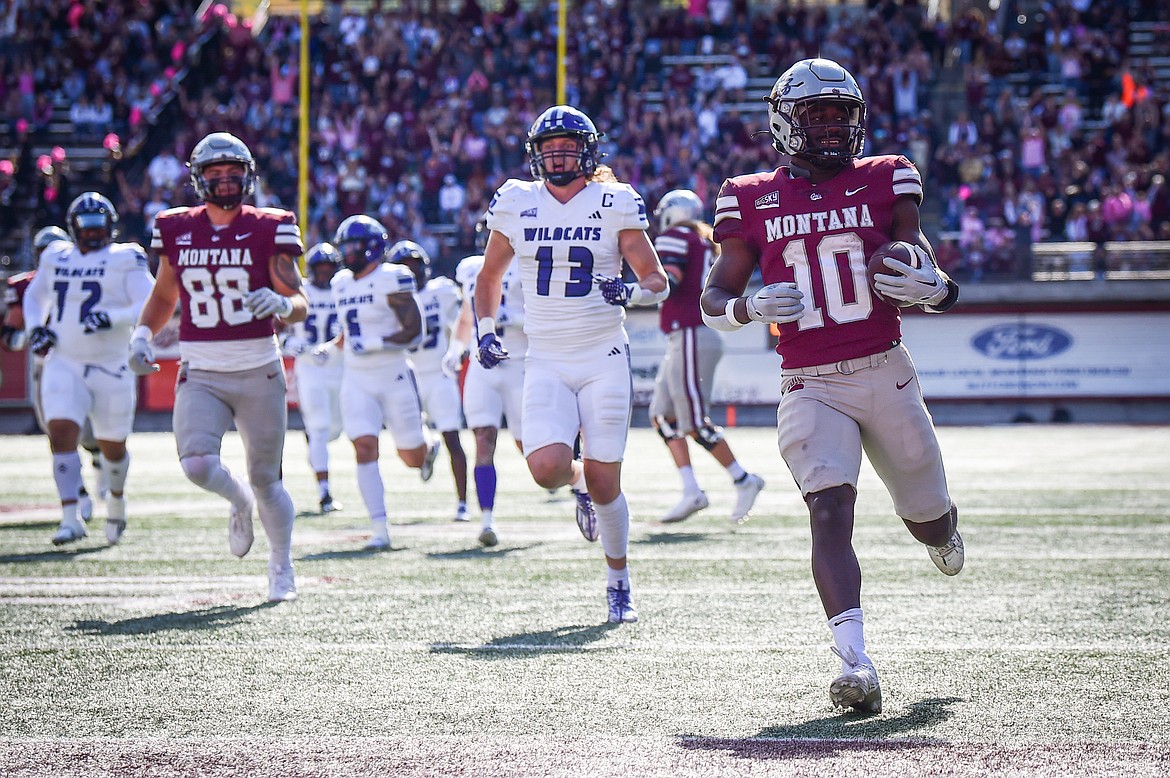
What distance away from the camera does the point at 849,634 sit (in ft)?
13.9

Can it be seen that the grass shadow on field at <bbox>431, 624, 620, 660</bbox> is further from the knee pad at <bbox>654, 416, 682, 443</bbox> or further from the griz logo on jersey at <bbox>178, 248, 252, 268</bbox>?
the knee pad at <bbox>654, 416, 682, 443</bbox>

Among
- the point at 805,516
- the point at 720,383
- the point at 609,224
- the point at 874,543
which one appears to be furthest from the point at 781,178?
the point at 720,383

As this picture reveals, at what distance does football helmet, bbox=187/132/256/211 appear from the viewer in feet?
21.1

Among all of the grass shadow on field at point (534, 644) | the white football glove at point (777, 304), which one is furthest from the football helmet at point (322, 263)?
the white football glove at point (777, 304)

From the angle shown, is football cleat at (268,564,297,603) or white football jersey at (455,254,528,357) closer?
football cleat at (268,564,297,603)

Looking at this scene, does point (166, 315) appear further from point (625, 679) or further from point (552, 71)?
point (552, 71)

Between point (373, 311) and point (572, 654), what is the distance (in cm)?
441

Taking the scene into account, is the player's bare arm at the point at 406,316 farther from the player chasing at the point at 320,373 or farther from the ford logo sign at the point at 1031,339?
the ford logo sign at the point at 1031,339

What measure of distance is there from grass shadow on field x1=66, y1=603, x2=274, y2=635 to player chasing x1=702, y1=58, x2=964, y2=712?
8.32 ft

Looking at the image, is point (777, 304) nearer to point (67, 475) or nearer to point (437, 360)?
point (67, 475)

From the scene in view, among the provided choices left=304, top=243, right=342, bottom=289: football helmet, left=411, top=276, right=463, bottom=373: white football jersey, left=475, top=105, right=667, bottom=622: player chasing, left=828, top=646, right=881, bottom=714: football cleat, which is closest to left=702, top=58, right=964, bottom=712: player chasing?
left=828, top=646, right=881, bottom=714: football cleat

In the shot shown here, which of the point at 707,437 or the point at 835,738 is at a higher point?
the point at 835,738


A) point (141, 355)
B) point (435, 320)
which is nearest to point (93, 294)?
point (141, 355)

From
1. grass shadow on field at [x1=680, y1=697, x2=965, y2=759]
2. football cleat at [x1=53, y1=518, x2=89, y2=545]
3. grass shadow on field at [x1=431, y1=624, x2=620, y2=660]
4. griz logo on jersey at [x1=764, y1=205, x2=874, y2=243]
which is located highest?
griz logo on jersey at [x1=764, y1=205, x2=874, y2=243]
